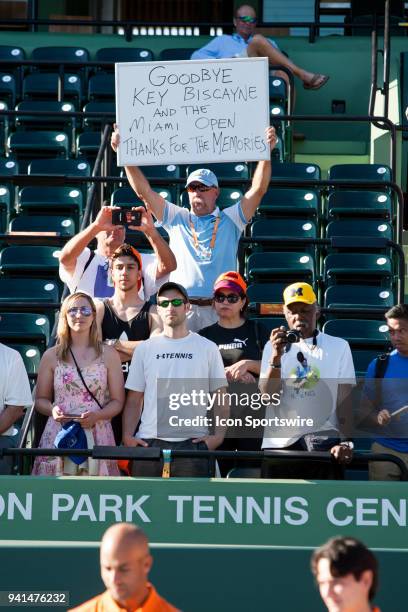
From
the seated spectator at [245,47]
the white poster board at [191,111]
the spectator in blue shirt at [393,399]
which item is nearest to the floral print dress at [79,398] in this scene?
the spectator in blue shirt at [393,399]

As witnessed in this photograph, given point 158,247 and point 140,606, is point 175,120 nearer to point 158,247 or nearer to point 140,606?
point 158,247

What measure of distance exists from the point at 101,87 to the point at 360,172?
10.5ft

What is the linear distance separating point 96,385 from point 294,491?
1325mm

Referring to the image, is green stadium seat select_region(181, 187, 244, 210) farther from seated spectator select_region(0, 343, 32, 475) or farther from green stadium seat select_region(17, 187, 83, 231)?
seated spectator select_region(0, 343, 32, 475)

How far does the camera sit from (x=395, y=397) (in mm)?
8094

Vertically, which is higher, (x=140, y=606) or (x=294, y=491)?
(x=294, y=491)

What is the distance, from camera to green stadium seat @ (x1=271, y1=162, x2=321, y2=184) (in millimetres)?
11914

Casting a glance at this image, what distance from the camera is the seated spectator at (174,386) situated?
7.97 metres

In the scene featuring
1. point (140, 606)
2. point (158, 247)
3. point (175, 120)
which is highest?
point (175, 120)

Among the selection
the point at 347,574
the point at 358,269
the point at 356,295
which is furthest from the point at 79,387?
the point at 347,574

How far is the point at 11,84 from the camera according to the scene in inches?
555

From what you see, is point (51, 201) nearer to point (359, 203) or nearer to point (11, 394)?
point (359, 203)

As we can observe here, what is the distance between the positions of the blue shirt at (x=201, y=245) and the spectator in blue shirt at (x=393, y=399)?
126cm

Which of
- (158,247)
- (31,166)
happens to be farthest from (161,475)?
(31,166)
